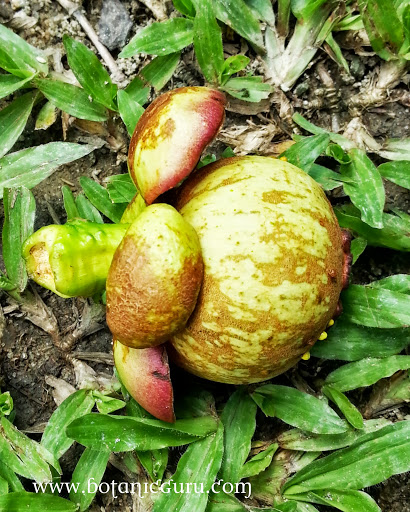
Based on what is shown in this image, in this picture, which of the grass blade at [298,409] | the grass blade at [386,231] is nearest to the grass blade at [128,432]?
the grass blade at [298,409]

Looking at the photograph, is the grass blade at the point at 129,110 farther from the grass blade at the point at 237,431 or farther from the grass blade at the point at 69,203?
the grass blade at the point at 237,431

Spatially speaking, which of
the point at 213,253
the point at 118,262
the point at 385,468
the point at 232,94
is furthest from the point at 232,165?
the point at 385,468

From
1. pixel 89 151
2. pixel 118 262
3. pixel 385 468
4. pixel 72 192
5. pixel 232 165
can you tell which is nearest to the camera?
pixel 118 262

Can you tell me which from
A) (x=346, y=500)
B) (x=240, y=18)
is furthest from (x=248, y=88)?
(x=346, y=500)

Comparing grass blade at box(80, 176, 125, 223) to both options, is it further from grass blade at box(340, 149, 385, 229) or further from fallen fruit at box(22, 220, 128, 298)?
grass blade at box(340, 149, 385, 229)

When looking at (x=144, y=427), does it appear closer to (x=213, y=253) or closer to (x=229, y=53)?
(x=213, y=253)

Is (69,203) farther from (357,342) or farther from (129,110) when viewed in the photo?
(357,342)
